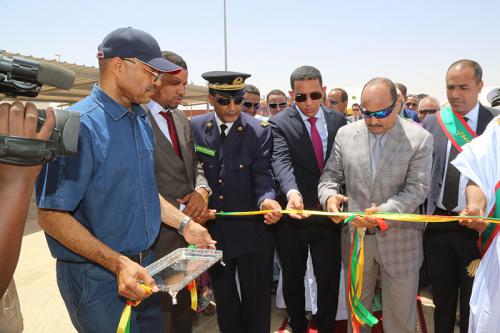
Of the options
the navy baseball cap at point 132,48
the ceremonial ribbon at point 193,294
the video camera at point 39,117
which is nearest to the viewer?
the video camera at point 39,117

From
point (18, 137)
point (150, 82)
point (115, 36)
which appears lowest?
point (18, 137)

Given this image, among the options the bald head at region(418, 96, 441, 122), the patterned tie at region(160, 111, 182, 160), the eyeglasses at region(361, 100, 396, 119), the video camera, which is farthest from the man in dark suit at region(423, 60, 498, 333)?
the bald head at region(418, 96, 441, 122)

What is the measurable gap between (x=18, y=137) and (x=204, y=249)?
5.21ft

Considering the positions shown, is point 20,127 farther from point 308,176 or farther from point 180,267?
point 308,176

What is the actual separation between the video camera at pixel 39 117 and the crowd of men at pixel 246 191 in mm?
698

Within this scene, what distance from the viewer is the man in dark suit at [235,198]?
3.31 metres

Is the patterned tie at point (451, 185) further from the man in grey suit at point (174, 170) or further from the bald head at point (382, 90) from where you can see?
the man in grey suit at point (174, 170)

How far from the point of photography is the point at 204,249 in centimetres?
245

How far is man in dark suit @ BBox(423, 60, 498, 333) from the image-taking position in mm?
3213

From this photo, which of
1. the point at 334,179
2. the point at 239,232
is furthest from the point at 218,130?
the point at 334,179

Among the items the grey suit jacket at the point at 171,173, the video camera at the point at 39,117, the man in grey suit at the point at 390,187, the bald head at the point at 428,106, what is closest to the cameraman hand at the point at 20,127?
the video camera at the point at 39,117

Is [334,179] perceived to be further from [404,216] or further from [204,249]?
[204,249]

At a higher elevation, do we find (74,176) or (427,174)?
(74,176)

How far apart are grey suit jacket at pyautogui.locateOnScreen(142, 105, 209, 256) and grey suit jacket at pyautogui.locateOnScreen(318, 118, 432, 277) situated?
1421mm
